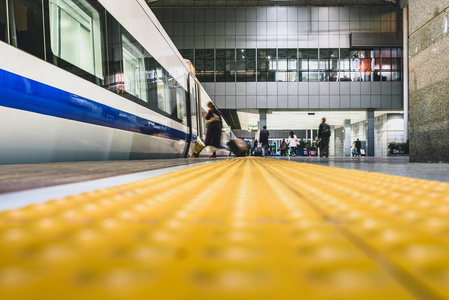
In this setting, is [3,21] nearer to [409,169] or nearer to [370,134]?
[409,169]

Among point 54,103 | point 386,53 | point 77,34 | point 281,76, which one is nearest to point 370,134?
point 386,53

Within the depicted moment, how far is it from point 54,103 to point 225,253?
10.7ft

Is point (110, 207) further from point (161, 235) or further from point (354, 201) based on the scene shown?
point (354, 201)

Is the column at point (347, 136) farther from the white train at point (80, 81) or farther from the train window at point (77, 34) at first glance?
the train window at point (77, 34)

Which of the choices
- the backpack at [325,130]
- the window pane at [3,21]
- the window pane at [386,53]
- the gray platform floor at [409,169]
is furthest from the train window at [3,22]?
the window pane at [386,53]

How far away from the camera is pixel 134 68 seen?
16.7 feet

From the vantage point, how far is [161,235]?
50 cm

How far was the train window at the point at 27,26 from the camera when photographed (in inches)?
104

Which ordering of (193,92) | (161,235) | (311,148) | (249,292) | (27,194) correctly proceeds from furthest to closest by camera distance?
(311,148) → (193,92) → (27,194) → (161,235) → (249,292)

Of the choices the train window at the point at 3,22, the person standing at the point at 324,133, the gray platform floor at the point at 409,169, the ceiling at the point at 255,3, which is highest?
the ceiling at the point at 255,3

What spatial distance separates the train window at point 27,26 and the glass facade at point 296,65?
17480 mm

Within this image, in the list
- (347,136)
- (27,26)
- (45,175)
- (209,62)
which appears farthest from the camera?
(347,136)

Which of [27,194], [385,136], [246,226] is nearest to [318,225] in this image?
[246,226]

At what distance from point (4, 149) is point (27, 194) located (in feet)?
7.16
